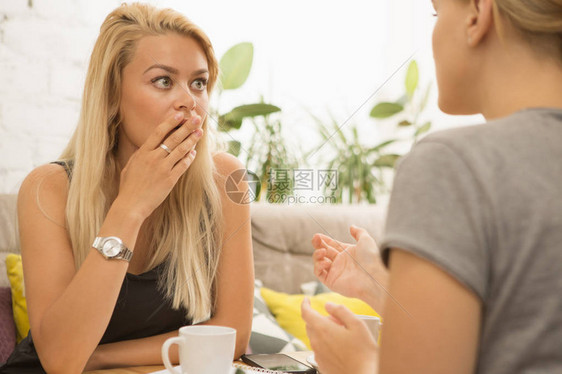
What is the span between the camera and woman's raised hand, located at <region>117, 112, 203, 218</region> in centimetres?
96

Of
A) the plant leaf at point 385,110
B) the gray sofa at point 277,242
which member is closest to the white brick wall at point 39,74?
the gray sofa at point 277,242

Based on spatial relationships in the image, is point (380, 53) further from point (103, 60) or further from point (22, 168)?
point (22, 168)

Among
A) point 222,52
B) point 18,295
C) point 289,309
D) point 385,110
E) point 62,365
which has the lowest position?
point 289,309

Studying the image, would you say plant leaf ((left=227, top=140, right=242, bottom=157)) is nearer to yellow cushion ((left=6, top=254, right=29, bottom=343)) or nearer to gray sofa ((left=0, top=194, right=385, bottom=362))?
gray sofa ((left=0, top=194, right=385, bottom=362))

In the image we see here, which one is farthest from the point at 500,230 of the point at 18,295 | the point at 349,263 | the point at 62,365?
the point at 18,295

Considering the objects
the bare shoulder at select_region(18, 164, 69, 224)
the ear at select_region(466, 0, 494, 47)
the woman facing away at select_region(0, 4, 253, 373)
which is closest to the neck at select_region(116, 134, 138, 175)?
the woman facing away at select_region(0, 4, 253, 373)

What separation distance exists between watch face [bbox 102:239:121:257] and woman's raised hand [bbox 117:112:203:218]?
0.07 metres

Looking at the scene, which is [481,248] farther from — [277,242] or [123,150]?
[277,242]

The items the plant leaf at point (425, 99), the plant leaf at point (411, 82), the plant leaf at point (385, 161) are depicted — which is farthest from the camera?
the plant leaf at point (425, 99)

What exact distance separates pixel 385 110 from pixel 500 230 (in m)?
1.71

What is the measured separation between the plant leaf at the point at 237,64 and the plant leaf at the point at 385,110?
57 centimetres

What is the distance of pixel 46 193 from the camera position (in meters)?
1.03

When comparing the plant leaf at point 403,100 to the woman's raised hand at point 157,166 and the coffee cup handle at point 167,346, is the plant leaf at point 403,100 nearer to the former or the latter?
the woman's raised hand at point 157,166

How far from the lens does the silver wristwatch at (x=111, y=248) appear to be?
0.91 metres
